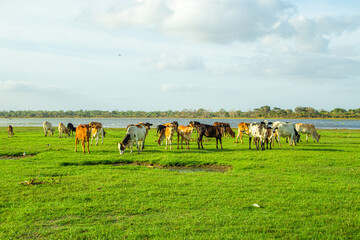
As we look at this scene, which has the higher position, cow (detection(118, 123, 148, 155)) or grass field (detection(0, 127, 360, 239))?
cow (detection(118, 123, 148, 155))

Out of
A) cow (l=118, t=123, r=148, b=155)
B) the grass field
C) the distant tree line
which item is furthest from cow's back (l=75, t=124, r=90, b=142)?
the distant tree line

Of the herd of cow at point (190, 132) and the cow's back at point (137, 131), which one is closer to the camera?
the herd of cow at point (190, 132)

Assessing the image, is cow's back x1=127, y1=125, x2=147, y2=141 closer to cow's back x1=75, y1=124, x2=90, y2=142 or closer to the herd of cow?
the herd of cow

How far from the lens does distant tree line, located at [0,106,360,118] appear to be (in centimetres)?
12588

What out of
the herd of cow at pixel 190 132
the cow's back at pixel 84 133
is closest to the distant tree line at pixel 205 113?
the herd of cow at pixel 190 132

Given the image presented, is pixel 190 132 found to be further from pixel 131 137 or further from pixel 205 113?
pixel 205 113

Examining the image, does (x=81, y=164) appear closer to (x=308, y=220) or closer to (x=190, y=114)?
(x=308, y=220)

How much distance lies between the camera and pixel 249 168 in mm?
11875

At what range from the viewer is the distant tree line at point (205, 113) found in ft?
413

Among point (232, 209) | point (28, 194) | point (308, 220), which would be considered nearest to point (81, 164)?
point (28, 194)

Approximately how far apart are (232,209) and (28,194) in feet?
18.8

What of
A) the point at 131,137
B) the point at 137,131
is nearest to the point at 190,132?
the point at 137,131

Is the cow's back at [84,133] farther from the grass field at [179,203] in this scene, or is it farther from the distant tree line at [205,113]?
the distant tree line at [205,113]

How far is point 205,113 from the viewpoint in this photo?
162 metres
